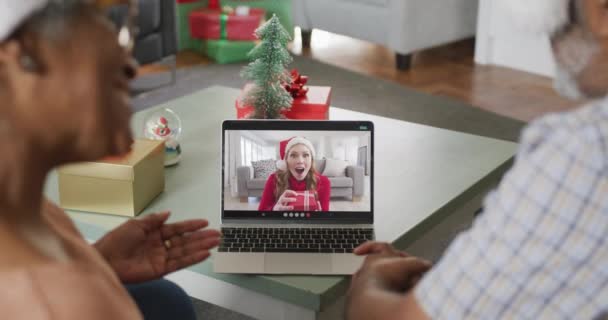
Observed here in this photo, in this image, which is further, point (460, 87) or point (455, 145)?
point (460, 87)

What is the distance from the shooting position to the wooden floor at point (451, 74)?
362 centimetres

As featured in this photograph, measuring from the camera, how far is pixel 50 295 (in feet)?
2.25

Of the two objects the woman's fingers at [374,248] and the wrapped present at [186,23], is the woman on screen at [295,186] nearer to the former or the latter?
the woman's fingers at [374,248]

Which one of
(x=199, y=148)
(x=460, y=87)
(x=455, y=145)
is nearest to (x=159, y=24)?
(x=460, y=87)

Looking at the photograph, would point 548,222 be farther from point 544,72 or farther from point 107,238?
point 544,72

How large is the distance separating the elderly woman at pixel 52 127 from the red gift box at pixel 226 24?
3381mm

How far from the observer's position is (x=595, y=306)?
0.79 metres

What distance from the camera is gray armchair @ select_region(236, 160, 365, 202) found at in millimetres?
1624

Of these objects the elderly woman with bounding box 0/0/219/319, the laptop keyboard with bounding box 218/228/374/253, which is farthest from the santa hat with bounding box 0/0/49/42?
the laptop keyboard with bounding box 218/228/374/253

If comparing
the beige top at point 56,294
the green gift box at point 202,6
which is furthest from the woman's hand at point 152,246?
the green gift box at point 202,6

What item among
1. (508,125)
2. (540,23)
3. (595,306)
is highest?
(540,23)

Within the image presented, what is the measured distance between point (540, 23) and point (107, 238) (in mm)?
679

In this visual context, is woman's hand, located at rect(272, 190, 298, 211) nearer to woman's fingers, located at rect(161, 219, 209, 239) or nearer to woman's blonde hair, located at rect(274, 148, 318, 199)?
woman's blonde hair, located at rect(274, 148, 318, 199)

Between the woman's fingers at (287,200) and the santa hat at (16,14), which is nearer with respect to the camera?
the santa hat at (16,14)
